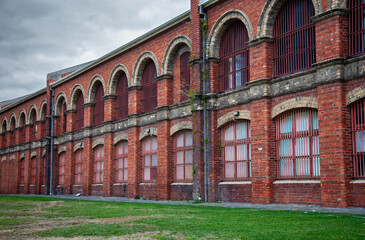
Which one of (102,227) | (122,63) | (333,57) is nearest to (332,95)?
(333,57)

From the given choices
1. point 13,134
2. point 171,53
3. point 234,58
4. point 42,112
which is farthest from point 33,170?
point 234,58

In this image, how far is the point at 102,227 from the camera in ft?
30.7

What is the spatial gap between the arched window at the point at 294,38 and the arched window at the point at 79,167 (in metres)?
17.7

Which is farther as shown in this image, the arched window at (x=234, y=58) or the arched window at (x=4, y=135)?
the arched window at (x=4, y=135)

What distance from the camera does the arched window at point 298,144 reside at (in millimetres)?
15000

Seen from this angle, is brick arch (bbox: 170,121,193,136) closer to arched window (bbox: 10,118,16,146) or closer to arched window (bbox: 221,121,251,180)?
arched window (bbox: 221,121,251,180)

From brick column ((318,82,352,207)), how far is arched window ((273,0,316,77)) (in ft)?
6.26

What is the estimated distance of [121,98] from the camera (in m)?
26.7

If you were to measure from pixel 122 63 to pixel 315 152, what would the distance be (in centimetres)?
1433

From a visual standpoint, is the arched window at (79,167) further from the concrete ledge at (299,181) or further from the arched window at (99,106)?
the concrete ledge at (299,181)

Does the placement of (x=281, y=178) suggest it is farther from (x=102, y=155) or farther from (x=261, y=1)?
(x=102, y=155)

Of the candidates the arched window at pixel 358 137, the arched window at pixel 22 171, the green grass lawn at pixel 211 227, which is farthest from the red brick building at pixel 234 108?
the arched window at pixel 22 171

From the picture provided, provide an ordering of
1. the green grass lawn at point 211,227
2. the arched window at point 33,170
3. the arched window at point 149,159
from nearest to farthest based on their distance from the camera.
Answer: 1. the green grass lawn at point 211,227
2. the arched window at point 149,159
3. the arched window at point 33,170

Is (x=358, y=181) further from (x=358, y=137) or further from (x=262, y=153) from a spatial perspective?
(x=262, y=153)
